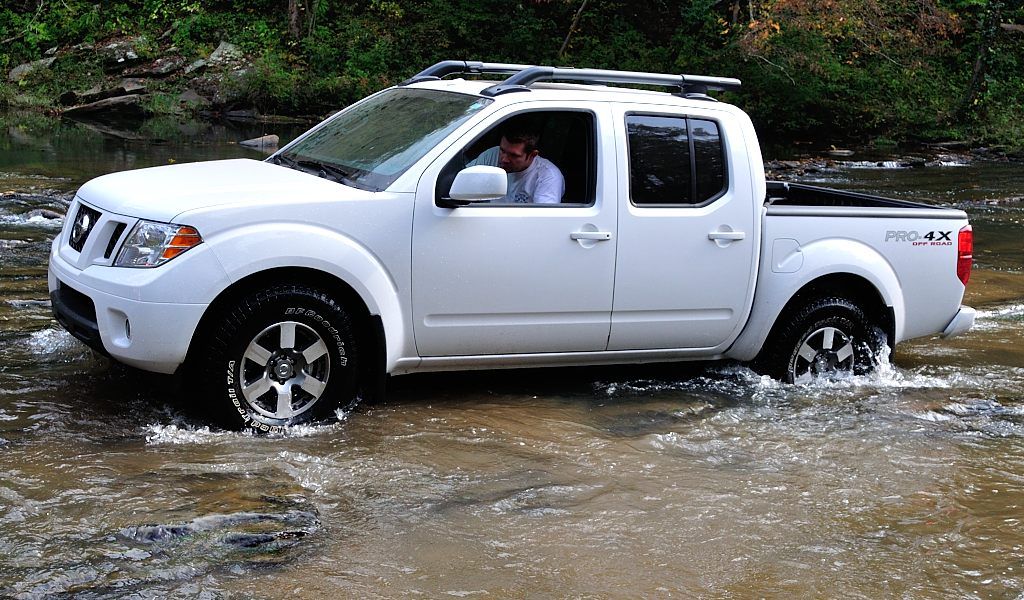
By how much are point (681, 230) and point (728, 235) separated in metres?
0.29

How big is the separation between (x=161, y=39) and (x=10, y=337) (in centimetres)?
2083

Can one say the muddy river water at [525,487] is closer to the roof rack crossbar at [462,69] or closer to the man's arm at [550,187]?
the man's arm at [550,187]

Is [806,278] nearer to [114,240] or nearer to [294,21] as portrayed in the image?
[114,240]

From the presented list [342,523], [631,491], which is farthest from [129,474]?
[631,491]

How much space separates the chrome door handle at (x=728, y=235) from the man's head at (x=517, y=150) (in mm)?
1059

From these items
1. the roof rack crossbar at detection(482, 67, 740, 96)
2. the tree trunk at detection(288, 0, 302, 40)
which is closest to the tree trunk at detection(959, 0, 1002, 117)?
the tree trunk at detection(288, 0, 302, 40)

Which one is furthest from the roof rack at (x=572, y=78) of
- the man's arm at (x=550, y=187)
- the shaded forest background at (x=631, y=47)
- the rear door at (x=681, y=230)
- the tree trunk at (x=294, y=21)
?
the tree trunk at (x=294, y=21)

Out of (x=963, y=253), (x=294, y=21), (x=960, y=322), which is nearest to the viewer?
(x=963, y=253)

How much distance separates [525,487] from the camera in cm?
536

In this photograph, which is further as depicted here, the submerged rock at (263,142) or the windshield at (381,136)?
the submerged rock at (263,142)

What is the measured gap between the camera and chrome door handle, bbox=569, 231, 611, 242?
20.3 ft

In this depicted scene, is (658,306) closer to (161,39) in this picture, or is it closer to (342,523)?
(342,523)

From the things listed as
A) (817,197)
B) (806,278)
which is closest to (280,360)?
(806,278)

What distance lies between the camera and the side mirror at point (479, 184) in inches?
223
